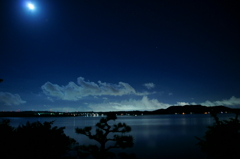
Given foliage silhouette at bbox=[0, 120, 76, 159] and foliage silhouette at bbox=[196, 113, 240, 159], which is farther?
foliage silhouette at bbox=[0, 120, 76, 159]

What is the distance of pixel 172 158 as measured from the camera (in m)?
27.4

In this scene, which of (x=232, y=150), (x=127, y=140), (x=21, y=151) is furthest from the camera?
(x=127, y=140)

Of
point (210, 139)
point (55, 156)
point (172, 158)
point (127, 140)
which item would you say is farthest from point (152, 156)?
point (210, 139)

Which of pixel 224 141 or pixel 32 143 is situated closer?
pixel 224 141

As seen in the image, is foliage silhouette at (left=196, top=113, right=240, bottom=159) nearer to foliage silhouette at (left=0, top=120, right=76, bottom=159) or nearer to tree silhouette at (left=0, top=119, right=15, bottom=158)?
foliage silhouette at (left=0, top=120, right=76, bottom=159)

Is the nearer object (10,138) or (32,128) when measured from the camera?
(10,138)

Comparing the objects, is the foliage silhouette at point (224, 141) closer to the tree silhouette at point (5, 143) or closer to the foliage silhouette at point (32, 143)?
the foliage silhouette at point (32, 143)

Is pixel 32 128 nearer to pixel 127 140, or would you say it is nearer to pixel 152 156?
pixel 127 140

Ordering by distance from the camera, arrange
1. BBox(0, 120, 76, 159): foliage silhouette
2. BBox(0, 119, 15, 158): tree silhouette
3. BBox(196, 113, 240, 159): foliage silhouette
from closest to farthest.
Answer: BBox(196, 113, 240, 159): foliage silhouette
BBox(0, 119, 15, 158): tree silhouette
BBox(0, 120, 76, 159): foliage silhouette

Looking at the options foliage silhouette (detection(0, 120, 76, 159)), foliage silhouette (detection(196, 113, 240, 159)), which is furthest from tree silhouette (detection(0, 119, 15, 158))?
foliage silhouette (detection(196, 113, 240, 159))

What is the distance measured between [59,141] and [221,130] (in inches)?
480

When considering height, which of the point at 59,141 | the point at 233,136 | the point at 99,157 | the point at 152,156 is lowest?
the point at 152,156

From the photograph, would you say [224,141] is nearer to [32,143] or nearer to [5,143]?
[32,143]

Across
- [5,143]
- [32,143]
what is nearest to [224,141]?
[32,143]
